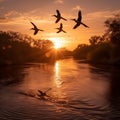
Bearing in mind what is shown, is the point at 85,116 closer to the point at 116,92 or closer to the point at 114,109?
the point at 114,109

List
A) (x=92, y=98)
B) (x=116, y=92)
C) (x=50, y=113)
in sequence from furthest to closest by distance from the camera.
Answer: (x=116, y=92) → (x=92, y=98) → (x=50, y=113)

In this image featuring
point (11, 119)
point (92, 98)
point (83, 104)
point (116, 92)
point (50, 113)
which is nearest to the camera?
point (11, 119)

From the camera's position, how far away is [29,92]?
25.9 meters

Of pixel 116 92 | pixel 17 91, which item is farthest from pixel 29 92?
pixel 116 92

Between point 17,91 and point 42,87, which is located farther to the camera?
point 42,87

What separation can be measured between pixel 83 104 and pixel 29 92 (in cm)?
600

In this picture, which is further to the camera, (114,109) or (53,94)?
(53,94)

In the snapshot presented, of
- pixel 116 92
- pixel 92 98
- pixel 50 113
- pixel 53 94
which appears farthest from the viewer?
pixel 116 92

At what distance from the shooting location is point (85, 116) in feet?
59.7

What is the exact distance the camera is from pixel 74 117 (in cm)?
1800

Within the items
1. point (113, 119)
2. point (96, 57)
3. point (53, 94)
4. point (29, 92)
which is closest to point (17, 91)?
point (29, 92)

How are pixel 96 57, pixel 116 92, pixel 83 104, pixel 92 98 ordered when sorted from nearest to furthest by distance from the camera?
pixel 83 104 → pixel 92 98 → pixel 116 92 → pixel 96 57

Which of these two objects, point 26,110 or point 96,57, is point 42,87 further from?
point 96,57

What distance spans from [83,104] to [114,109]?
7.17 feet
